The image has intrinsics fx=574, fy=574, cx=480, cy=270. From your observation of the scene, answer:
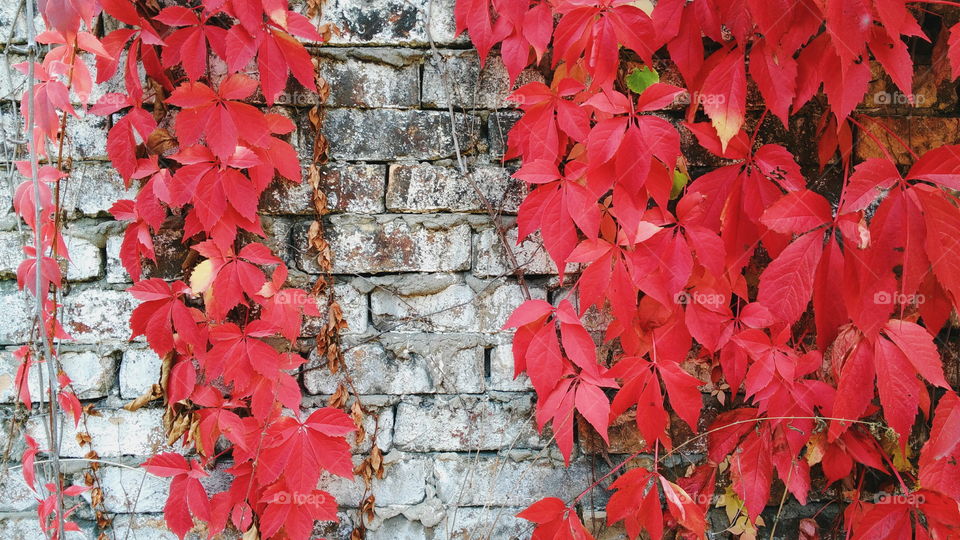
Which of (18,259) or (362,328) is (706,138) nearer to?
(362,328)

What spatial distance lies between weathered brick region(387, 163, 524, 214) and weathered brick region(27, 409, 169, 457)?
79 cm

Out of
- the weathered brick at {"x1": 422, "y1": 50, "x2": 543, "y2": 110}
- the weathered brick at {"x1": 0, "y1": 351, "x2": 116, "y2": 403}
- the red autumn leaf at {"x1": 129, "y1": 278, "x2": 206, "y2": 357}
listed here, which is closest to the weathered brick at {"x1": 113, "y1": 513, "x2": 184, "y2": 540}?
the weathered brick at {"x1": 0, "y1": 351, "x2": 116, "y2": 403}

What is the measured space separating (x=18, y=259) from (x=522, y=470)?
4.33 feet

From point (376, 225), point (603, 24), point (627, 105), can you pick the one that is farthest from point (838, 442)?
point (376, 225)

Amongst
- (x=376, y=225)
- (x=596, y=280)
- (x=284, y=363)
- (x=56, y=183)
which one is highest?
(x=56, y=183)

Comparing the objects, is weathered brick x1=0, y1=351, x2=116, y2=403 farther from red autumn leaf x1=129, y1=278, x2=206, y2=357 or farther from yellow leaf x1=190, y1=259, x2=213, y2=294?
yellow leaf x1=190, y1=259, x2=213, y2=294

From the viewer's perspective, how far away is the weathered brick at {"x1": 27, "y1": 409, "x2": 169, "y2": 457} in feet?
4.59

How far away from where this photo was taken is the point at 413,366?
143 centimetres

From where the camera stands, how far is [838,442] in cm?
136

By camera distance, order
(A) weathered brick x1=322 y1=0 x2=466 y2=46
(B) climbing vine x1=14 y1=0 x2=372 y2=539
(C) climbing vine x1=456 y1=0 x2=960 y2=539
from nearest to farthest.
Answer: (C) climbing vine x1=456 y1=0 x2=960 y2=539, (B) climbing vine x1=14 y1=0 x2=372 y2=539, (A) weathered brick x1=322 y1=0 x2=466 y2=46

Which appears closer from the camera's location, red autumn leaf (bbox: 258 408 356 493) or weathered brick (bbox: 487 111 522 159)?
red autumn leaf (bbox: 258 408 356 493)

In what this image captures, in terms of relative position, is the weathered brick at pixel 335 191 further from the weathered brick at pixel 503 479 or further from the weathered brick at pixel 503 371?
the weathered brick at pixel 503 479

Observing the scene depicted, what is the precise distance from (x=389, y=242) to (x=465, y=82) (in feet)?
1.41

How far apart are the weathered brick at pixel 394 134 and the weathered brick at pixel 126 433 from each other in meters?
0.79
